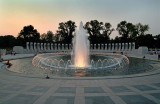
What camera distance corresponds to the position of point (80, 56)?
68.4 ft

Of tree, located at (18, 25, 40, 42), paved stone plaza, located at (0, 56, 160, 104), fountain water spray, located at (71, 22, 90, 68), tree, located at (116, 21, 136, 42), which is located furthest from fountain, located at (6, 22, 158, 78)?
tree, located at (18, 25, 40, 42)

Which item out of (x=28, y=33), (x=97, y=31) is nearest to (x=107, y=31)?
(x=97, y=31)

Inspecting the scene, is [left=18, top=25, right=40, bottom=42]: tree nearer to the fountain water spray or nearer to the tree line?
the tree line

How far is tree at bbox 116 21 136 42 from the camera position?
7656 centimetres

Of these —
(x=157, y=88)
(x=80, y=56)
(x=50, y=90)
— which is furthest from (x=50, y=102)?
(x=80, y=56)

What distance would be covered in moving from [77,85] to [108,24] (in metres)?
77.3

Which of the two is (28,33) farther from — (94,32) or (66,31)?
(94,32)

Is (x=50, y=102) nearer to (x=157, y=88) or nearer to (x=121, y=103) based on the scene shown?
(x=121, y=103)

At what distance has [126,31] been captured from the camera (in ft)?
255

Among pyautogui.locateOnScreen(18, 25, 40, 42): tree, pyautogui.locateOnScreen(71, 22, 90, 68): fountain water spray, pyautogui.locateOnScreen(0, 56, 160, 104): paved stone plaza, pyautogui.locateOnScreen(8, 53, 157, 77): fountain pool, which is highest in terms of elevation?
pyautogui.locateOnScreen(18, 25, 40, 42): tree

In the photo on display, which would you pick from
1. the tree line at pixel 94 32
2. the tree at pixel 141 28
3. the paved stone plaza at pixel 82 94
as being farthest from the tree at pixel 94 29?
the paved stone plaza at pixel 82 94

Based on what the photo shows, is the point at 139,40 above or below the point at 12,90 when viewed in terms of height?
above

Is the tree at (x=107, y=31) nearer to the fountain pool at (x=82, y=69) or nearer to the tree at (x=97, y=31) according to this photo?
the tree at (x=97, y=31)

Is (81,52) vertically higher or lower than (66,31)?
lower
